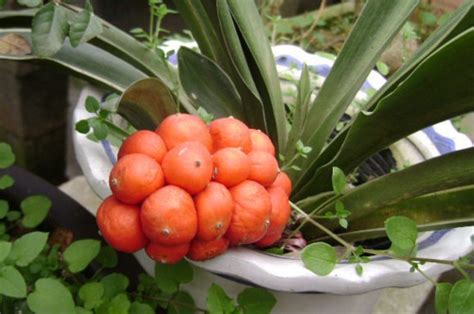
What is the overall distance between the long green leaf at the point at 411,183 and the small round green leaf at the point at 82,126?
247 millimetres

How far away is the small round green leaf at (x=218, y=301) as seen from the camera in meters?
0.55

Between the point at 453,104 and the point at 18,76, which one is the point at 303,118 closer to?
the point at 453,104

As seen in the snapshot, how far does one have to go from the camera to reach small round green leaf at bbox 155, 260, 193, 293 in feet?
1.88

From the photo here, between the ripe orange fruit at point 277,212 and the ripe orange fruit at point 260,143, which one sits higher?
the ripe orange fruit at point 260,143

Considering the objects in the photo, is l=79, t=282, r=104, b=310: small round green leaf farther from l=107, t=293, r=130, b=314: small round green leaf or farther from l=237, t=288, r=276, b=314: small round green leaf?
l=237, t=288, r=276, b=314: small round green leaf

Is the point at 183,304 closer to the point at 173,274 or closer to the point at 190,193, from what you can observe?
the point at 173,274

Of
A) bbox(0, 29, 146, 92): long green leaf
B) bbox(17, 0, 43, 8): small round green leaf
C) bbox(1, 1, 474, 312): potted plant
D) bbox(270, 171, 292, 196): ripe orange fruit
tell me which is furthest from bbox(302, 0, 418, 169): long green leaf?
bbox(17, 0, 43, 8): small round green leaf

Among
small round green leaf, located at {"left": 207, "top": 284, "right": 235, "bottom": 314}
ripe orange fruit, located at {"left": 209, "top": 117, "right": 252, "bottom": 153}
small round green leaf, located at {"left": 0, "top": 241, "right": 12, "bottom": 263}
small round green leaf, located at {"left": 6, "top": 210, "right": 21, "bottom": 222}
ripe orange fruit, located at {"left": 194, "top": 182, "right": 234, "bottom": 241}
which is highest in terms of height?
ripe orange fruit, located at {"left": 209, "top": 117, "right": 252, "bottom": 153}

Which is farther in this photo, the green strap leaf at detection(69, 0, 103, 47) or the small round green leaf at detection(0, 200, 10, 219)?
the small round green leaf at detection(0, 200, 10, 219)

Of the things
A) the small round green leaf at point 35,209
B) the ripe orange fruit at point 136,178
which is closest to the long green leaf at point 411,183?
the ripe orange fruit at point 136,178

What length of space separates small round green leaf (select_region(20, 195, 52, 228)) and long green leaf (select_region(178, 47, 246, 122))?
0.21 m

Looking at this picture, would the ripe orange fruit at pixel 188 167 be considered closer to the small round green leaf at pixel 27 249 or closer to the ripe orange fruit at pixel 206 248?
the ripe orange fruit at pixel 206 248

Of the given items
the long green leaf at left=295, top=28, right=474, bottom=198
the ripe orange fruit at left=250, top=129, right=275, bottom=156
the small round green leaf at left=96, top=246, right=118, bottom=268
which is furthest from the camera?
the small round green leaf at left=96, top=246, right=118, bottom=268

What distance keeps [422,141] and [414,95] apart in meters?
0.27
